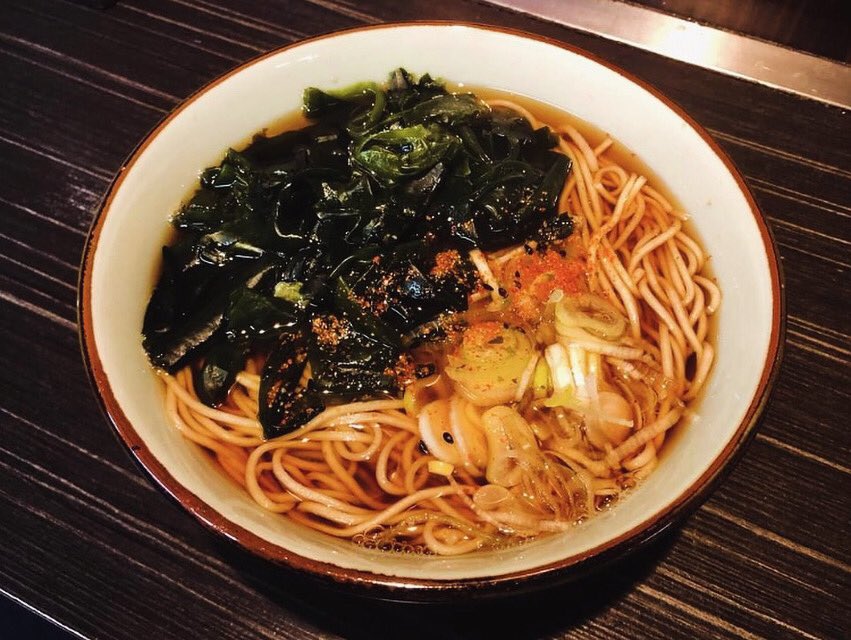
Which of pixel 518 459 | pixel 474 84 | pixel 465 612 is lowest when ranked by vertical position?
pixel 465 612

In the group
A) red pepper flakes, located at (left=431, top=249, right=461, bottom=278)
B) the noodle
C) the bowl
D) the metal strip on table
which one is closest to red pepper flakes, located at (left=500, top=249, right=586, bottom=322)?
the noodle

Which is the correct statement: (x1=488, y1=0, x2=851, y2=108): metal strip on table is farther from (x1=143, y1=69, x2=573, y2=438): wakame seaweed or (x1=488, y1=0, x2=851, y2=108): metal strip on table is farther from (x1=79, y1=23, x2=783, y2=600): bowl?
(x1=143, y1=69, x2=573, y2=438): wakame seaweed

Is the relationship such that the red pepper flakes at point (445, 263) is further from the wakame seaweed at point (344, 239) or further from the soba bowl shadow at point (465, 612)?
the soba bowl shadow at point (465, 612)

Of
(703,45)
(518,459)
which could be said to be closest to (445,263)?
(518,459)

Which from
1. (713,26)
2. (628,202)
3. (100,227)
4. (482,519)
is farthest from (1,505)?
(713,26)

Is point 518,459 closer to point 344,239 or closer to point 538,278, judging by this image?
point 538,278

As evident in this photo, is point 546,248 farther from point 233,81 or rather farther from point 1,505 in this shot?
point 1,505
